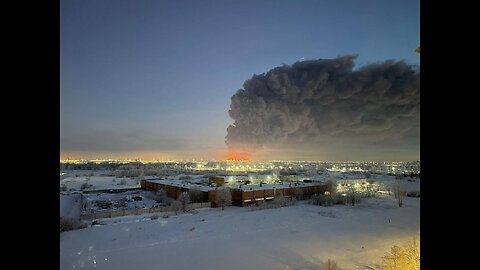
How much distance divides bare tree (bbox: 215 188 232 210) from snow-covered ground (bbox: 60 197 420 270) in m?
6.10

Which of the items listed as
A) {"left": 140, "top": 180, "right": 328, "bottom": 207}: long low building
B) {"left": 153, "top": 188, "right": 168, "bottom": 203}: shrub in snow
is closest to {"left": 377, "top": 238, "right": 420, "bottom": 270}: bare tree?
{"left": 140, "top": 180, "right": 328, "bottom": 207}: long low building

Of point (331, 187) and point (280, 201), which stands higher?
point (331, 187)

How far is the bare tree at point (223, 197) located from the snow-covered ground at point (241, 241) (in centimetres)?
610

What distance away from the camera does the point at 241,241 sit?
18.9 m

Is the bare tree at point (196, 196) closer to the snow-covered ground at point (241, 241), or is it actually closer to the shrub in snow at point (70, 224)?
the snow-covered ground at point (241, 241)

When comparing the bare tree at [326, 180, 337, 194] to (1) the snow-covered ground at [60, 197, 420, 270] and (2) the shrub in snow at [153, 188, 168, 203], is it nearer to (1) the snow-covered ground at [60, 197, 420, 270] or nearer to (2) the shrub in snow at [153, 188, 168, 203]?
(1) the snow-covered ground at [60, 197, 420, 270]

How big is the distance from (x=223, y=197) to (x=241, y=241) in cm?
1422

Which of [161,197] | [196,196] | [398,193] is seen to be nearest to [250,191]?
[196,196]

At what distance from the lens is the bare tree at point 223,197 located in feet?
108

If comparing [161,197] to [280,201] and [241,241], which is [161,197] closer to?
[280,201]

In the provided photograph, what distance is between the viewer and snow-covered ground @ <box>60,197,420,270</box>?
15305 millimetres
